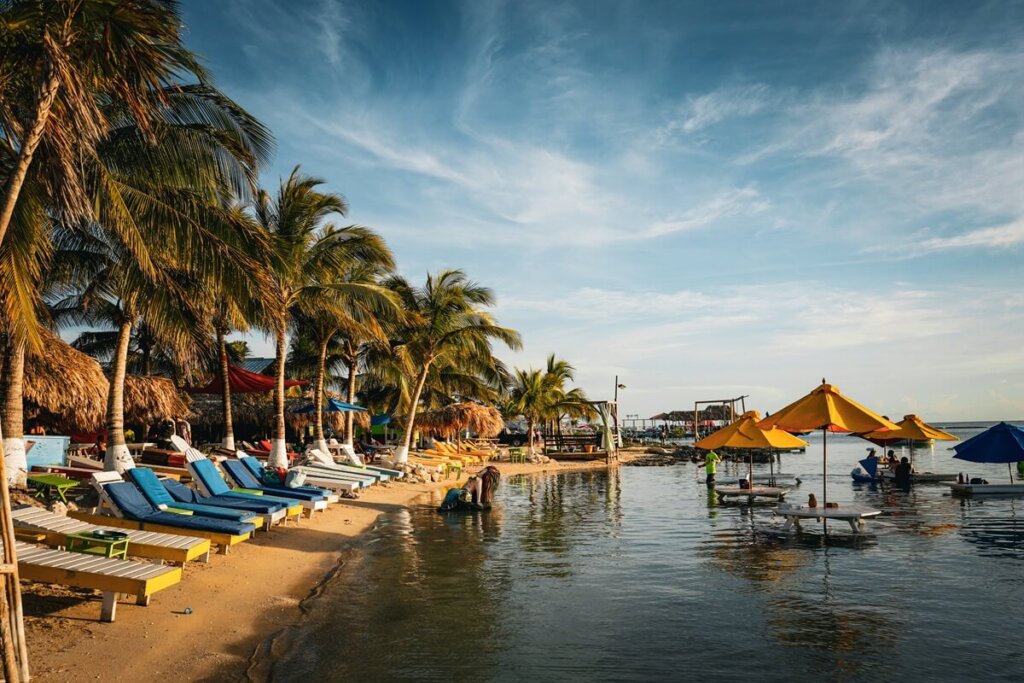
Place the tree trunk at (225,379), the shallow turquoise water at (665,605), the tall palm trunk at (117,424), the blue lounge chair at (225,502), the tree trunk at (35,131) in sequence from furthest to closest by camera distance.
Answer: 1. the tree trunk at (225,379)
2. the tall palm trunk at (117,424)
3. the blue lounge chair at (225,502)
4. the tree trunk at (35,131)
5. the shallow turquoise water at (665,605)

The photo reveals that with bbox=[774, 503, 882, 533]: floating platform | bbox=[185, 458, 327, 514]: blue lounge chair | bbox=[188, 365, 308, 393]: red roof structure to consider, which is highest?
bbox=[188, 365, 308, 393]: red roof structure

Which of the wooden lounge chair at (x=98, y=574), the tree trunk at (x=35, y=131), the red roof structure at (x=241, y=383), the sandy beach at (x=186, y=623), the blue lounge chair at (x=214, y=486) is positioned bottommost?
the sandy beach at (x=186, y=623)

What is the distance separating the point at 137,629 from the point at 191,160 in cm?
763

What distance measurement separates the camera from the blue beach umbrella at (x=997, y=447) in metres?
18.4

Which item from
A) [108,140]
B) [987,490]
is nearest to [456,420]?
[987,490]

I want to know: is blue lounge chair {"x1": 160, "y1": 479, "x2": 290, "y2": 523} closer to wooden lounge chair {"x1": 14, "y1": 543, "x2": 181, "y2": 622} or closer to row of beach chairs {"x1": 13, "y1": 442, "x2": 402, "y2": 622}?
row of beach chairs {"x1": 13, "y1": 442, "x2": 402, "y2": 622}

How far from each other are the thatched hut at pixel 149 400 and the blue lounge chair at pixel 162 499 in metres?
13.2

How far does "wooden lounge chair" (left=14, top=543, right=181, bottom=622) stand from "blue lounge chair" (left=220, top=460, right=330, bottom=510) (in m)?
6.66

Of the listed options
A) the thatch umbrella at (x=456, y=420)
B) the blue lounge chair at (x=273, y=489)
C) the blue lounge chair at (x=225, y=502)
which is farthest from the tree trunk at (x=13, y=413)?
the thatch umbrella at (x=456, y=420)

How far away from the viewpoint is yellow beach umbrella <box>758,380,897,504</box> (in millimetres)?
12742

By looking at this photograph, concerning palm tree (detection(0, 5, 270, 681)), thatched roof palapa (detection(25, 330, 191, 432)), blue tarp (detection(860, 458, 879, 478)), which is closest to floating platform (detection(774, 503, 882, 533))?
palm tree (detection(0, 5, 270, 681))

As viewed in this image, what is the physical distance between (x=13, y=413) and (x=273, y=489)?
4701 mm

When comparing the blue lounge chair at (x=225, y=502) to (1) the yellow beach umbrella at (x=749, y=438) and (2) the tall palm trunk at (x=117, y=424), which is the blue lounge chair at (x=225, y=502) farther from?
(1) the yellow beach umbrella at (x=749, y=438)

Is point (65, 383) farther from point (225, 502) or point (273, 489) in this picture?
point (225, 502)
